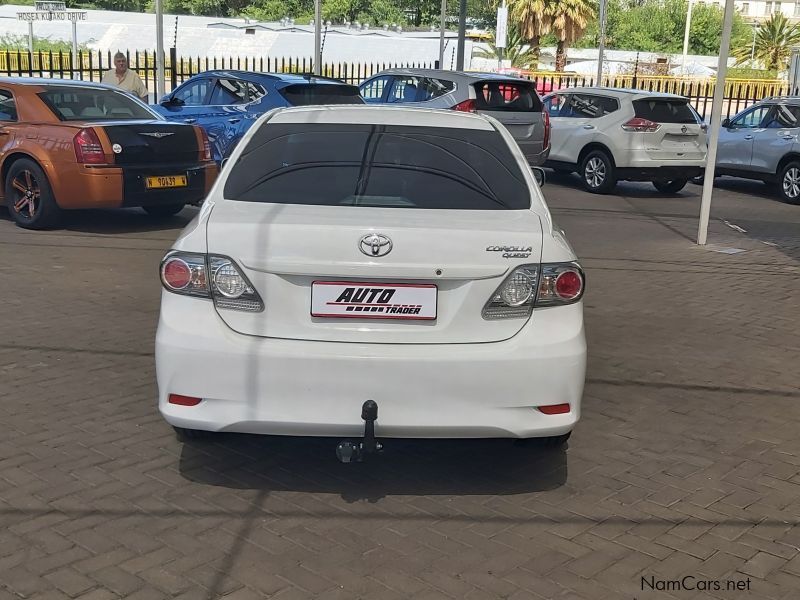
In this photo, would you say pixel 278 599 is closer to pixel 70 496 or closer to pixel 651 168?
pixel 70 496

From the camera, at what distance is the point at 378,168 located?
4.71 m

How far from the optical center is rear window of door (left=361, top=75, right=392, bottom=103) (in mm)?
17359

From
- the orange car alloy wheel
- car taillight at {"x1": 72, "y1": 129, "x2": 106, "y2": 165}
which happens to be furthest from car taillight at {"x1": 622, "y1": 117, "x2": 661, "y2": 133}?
the orange car alloy wheel

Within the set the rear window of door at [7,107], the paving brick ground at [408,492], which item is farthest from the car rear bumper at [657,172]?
the rear window of door at [7,107]

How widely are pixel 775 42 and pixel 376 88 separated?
52282 mm

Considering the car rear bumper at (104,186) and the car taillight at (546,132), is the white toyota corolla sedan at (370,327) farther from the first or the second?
the car taillight at (546,132)

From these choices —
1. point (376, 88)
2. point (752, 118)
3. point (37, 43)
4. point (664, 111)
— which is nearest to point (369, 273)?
point (664, 111)

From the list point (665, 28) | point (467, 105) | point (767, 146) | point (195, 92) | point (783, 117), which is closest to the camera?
point (195, 92)

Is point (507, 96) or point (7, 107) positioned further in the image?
point (507, 96)

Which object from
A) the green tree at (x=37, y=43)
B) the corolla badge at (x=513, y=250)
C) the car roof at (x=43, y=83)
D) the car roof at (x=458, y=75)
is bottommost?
the green tree at (x=37, y=43)

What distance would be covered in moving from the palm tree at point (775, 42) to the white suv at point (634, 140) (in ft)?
166

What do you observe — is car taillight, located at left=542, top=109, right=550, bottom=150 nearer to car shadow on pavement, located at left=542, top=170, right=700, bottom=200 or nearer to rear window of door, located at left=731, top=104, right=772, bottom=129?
car shadow on pavement, located at left=542, top=170, right=700, bottom=200

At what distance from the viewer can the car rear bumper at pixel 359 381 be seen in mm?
3936

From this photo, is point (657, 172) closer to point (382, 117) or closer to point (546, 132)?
point (546, 132)
